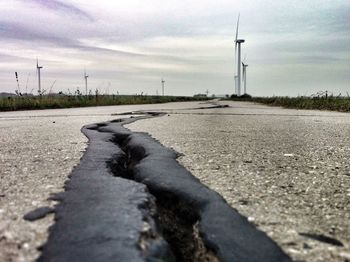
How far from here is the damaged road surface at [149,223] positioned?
0.99 m

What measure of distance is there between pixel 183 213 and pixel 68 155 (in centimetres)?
126

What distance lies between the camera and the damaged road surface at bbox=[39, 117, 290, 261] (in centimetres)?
99

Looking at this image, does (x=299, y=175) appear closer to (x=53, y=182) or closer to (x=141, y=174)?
(x=141, y=174)

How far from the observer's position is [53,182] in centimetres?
173

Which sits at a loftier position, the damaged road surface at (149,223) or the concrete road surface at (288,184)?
the damaged road surface at (149,223)

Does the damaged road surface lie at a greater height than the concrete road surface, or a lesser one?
greater

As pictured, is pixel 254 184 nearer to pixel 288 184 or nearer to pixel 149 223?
pixel 288 184

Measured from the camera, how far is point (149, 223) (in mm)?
1176

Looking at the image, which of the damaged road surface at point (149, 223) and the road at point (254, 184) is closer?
the damaged road surface at point (149, 223)

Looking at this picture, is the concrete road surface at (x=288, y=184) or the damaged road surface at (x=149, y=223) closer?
the damaged road surface at (x=149, y=223)

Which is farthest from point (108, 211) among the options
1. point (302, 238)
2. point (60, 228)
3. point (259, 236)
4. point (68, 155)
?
point (68, 155)

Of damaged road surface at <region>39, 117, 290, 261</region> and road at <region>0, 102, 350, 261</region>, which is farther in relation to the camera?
road at <region>0, 102, 350, 261</region>

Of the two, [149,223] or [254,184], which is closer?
[149,223]

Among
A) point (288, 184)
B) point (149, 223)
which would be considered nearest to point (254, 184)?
point (288, 184)
